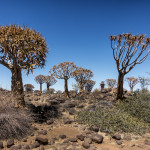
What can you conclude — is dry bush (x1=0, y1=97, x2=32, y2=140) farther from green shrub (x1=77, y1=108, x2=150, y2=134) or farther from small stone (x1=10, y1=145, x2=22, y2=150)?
green shrub (x1=77, y1=108, x2=150, y2=134)

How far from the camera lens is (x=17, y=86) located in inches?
313

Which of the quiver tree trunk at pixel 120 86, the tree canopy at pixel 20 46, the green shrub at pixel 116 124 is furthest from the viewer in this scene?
the quiver tree trunk at pixel 120 86

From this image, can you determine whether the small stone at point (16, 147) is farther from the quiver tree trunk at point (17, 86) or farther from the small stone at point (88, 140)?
the quiver tree trunk at point (17, 86)

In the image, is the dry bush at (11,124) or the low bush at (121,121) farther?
the low bush at (121,121)

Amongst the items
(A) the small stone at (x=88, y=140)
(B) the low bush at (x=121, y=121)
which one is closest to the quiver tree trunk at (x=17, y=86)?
(B) the low bush at (x=121, y=121)

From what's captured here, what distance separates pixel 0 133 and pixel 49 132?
176 cm

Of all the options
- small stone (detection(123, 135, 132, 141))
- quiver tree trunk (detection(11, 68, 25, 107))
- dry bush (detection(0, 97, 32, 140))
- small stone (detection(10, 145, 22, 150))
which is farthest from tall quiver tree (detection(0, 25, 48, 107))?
small stone (detection(123, 135, 132, 141))

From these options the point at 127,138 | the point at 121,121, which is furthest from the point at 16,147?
the point at 121,121

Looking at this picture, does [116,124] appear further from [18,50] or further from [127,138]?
[18,50]

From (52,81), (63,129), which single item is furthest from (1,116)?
(52,81)

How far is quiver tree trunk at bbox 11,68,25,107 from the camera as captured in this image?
309 inches

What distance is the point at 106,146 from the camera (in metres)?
4.56

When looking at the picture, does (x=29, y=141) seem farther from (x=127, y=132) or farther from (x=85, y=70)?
(x=85, y=70)

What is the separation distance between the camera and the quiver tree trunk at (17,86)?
25.7ft
